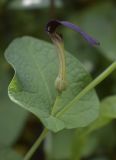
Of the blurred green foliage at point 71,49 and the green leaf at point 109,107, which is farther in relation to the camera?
the blurred green foliage at point 71,49

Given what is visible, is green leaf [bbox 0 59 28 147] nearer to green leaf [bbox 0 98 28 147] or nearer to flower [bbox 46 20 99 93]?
green leaf [bbox 0 98 28 147]

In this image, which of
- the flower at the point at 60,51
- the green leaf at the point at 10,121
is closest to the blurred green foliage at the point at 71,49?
the green leaf at the point at 10,121

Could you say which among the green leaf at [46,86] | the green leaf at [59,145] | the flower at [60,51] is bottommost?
the green leaf at [59,145]

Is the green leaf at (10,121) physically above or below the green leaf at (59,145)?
above

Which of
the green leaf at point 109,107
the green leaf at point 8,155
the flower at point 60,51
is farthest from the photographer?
the green leaf at point 8,155

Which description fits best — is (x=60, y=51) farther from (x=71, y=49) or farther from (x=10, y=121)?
(x=71, y=49)

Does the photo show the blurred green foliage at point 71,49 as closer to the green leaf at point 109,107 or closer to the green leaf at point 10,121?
the green leaf at point 10,121
